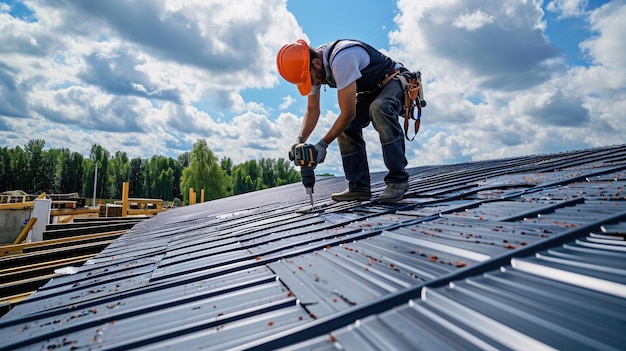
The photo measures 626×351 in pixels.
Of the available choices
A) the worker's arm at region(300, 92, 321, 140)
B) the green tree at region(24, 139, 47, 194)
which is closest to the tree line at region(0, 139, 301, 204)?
the green tree at region(24, 139, 47, 194)

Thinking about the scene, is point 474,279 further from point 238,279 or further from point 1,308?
point 1,308

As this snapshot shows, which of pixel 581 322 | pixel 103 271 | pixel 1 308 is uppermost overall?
pixel 581 322

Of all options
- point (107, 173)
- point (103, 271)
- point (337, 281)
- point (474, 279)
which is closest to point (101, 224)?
point (103, 271)

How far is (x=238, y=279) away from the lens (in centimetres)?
174

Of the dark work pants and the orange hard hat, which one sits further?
the orange hard hat

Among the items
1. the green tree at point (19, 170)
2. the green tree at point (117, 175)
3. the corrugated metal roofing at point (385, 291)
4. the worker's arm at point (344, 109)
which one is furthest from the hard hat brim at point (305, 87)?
the green tree at point (19, 170)

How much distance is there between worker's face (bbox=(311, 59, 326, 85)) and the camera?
371cm

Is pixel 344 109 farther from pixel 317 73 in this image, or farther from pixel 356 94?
pixel 317 73

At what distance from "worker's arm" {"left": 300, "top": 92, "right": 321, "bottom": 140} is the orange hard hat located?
18.0 inches

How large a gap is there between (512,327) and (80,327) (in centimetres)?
166

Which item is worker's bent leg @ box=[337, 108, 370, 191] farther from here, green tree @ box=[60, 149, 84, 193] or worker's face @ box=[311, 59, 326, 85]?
green tree @ box=[60, 149, 84, 193]

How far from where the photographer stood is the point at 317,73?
3811mm

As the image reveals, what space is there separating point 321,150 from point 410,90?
1.32 m

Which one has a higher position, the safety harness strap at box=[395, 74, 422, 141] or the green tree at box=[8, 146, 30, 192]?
the green tree at box=[8, 146, 30, 192]
